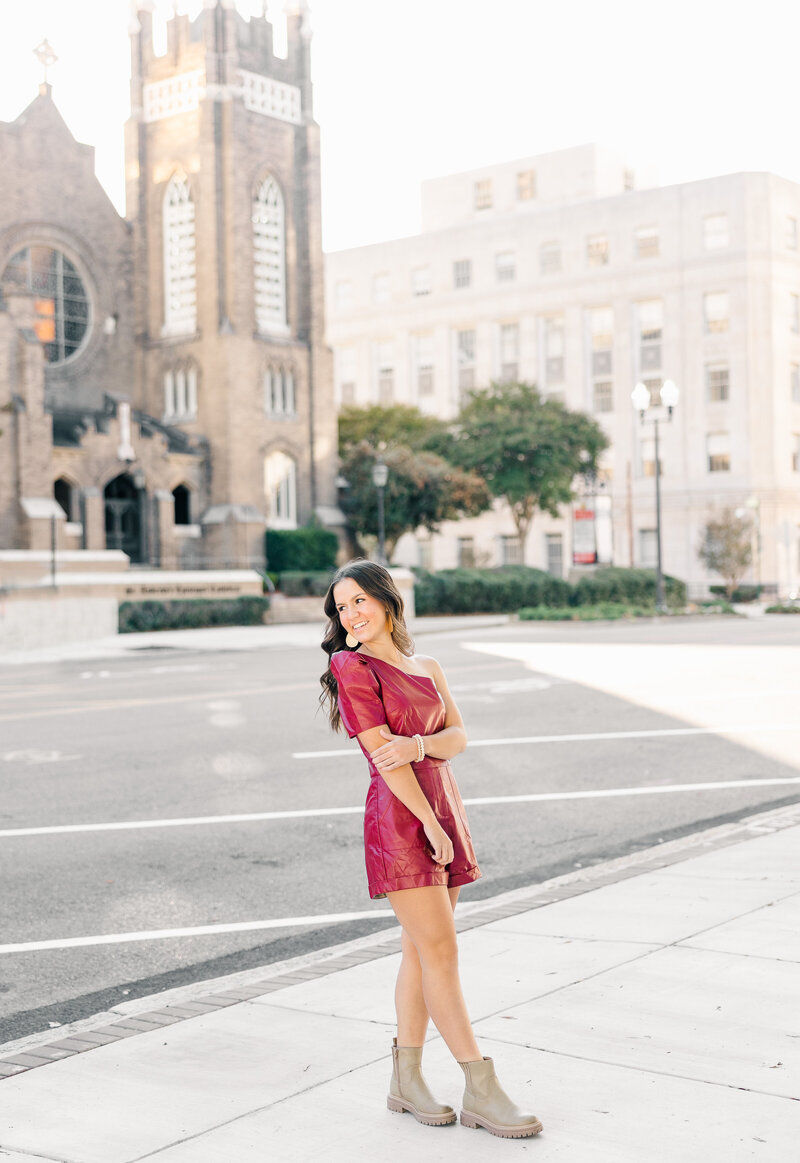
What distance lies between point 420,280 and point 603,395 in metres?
15.9

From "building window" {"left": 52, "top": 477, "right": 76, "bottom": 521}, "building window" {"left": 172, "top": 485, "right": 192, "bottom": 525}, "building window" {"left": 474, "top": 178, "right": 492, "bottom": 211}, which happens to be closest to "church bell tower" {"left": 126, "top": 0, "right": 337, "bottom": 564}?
"building window" {"left": 172, "top": 485, "right": 192, "bottom": 525}

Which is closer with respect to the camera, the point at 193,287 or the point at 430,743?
the point at 430,743

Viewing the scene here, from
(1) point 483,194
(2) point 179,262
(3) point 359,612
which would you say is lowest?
(3) point 359,612

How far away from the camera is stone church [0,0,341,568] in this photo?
2016 inches

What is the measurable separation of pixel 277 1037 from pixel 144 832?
4616mm

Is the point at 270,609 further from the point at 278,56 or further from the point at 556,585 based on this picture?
the point at 278,56

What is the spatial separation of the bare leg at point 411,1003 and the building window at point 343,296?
91409 millimetres

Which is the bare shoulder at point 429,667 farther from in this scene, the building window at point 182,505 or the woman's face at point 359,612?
the building window at point 182,505

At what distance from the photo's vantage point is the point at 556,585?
5028cm

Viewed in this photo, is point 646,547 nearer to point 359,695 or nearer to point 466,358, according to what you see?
point 466,358

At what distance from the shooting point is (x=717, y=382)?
258ft

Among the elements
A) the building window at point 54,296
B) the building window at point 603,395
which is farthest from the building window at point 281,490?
the building window at point 603,395

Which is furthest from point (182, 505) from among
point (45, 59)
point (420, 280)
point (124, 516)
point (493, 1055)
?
point (493, 1055)

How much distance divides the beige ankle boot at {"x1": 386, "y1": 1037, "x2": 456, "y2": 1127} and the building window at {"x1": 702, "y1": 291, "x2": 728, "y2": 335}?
77.9 m
